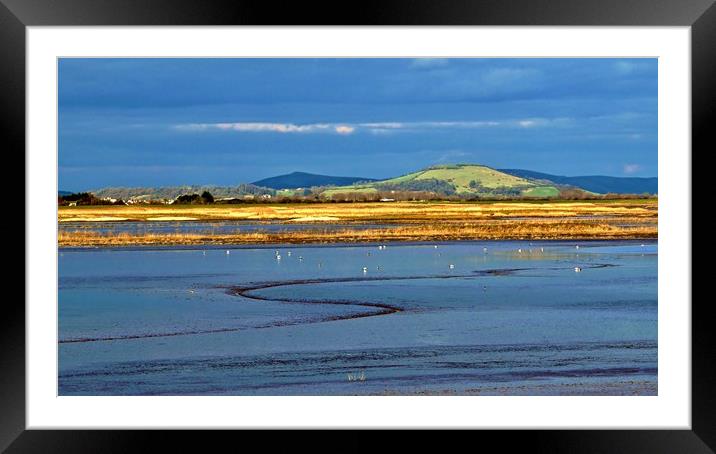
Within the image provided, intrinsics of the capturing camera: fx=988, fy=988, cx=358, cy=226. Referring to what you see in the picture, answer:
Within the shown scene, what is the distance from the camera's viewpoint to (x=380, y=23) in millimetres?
5148

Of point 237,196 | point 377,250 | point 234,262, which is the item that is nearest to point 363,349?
point 234,262

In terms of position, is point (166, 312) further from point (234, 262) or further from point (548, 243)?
point (548, 243)

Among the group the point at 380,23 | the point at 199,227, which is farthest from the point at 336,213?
the point at 380,23

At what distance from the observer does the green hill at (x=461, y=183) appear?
90.6 meters

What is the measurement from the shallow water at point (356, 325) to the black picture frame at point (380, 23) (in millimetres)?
3725

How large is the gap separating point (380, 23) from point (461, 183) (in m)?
94.4

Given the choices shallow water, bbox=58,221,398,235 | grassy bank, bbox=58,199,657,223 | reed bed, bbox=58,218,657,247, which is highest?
grassy bank, bbox=58,199,657,223

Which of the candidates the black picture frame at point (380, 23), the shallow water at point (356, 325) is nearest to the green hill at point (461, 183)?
the shallow water at point (356, 325)

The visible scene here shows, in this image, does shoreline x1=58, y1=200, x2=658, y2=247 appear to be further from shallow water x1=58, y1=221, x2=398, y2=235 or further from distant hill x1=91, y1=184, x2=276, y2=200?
distant hill x1=91, y1=184, x2=276, y2=200

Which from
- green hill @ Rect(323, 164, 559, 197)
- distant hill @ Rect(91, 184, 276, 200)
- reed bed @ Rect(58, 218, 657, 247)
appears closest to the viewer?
reed bed @ Rect(58, 218, 657, 247)

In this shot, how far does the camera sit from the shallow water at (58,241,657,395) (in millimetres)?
9859

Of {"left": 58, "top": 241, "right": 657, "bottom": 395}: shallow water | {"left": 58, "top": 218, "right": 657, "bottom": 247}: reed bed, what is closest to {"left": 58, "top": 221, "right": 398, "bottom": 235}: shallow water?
{"left": 58, "top": 218, "right": 657, "bottom": 247}: reed bed

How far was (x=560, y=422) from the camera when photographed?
17.6 ft

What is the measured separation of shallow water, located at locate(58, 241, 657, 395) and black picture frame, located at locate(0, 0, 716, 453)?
Result: 3.72 meters
